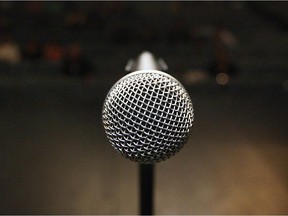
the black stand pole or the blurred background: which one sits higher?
the blurred background

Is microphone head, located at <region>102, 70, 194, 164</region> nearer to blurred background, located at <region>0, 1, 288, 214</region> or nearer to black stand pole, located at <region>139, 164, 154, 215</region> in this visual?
black stand pole, located at <region>139, 164, 154, 215</region>

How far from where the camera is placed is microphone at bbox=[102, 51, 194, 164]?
18.5 inches

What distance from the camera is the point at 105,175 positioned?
51.6 inches

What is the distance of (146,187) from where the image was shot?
1.87 feet

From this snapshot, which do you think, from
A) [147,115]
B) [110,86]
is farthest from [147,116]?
[110,86]

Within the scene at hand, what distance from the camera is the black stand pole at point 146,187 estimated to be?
56 centimetres

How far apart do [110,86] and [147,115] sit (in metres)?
1.72

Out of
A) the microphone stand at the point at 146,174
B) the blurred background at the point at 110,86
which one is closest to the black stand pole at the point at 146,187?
the microphone stand at the point at 146,174

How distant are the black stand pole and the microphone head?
0.07 m

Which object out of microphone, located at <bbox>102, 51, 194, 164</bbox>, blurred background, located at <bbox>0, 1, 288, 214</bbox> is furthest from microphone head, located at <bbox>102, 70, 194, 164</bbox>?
blurred background, located at <bbox>0, 1, 288, 214</bbox>
